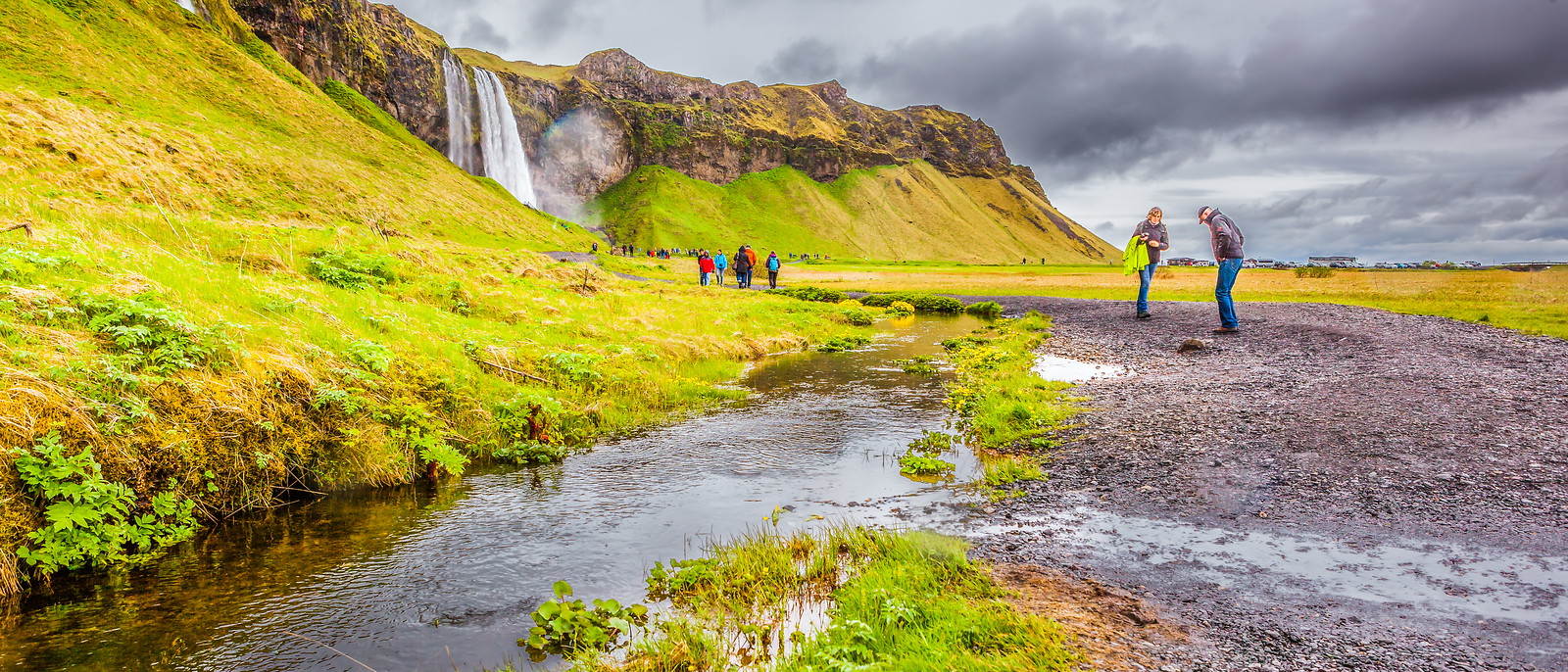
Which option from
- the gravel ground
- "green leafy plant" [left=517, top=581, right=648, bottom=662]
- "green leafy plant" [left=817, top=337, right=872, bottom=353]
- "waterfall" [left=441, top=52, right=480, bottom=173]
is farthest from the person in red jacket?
"waterfall" [left=441, top=52, right=480, bottom=173]

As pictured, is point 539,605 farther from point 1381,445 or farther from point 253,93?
point 253,93

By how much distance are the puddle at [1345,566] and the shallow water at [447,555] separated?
234 cm

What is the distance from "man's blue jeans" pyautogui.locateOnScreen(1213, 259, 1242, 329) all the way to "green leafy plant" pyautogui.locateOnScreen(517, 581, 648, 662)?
18.1 m

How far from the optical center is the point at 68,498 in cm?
587

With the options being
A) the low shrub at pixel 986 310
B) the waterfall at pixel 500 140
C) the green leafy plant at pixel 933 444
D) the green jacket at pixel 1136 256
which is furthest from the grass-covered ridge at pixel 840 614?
the waterfall at pixel 500 140

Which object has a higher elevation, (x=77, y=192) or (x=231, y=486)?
(x=77, y=192)

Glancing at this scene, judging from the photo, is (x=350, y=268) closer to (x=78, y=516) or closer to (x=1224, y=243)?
(x=78, y=516)

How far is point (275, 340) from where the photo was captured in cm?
923

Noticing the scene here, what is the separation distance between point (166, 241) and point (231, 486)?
905 cm

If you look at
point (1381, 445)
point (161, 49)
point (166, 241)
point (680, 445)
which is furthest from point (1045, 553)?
point (161, 49)

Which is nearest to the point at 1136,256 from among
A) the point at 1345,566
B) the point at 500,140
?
the point at 1345,566

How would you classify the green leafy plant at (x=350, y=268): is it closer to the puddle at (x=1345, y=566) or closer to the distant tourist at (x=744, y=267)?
the puddle at (x=1345, y=566)

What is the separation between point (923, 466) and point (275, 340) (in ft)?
30.4

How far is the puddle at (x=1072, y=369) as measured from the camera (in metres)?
14.4
